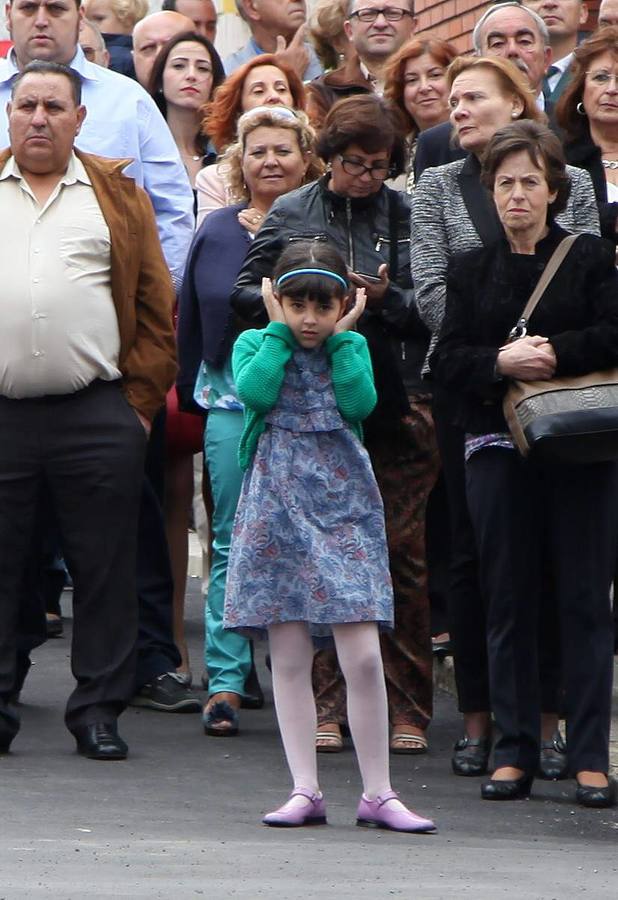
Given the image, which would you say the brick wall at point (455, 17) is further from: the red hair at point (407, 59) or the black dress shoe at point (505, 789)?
the black dress shoe at point (505, 789)

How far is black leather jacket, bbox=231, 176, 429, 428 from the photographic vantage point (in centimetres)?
730

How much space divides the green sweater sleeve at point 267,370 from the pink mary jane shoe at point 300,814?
117 centimetres

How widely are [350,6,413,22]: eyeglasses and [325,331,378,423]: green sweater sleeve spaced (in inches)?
140

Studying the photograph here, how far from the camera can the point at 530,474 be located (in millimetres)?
6840

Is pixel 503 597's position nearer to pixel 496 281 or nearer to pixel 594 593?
pixel 594 593

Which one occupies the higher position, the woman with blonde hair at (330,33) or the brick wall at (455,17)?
the brick wall at (455,17)

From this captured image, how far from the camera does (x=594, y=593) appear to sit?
6.77m

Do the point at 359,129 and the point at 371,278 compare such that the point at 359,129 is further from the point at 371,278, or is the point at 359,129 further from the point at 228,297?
the point at 228,297

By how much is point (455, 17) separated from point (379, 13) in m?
3.91

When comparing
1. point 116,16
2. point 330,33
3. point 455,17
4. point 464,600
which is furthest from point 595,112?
point 455,17

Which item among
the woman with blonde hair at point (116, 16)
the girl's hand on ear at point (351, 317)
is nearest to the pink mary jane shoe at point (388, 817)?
the girl's hand on ear at point (351, 317)

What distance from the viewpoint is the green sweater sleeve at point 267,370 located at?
21.1 ft

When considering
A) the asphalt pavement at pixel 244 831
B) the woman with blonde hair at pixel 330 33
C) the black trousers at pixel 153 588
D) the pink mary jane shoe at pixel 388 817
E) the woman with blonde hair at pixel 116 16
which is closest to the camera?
the asphalt pavement at pixel 244 831

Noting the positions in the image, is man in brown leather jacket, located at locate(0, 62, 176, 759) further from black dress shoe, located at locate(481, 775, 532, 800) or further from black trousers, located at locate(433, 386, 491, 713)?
black dress shoe, located at locate(481, 775, 532, 800)
